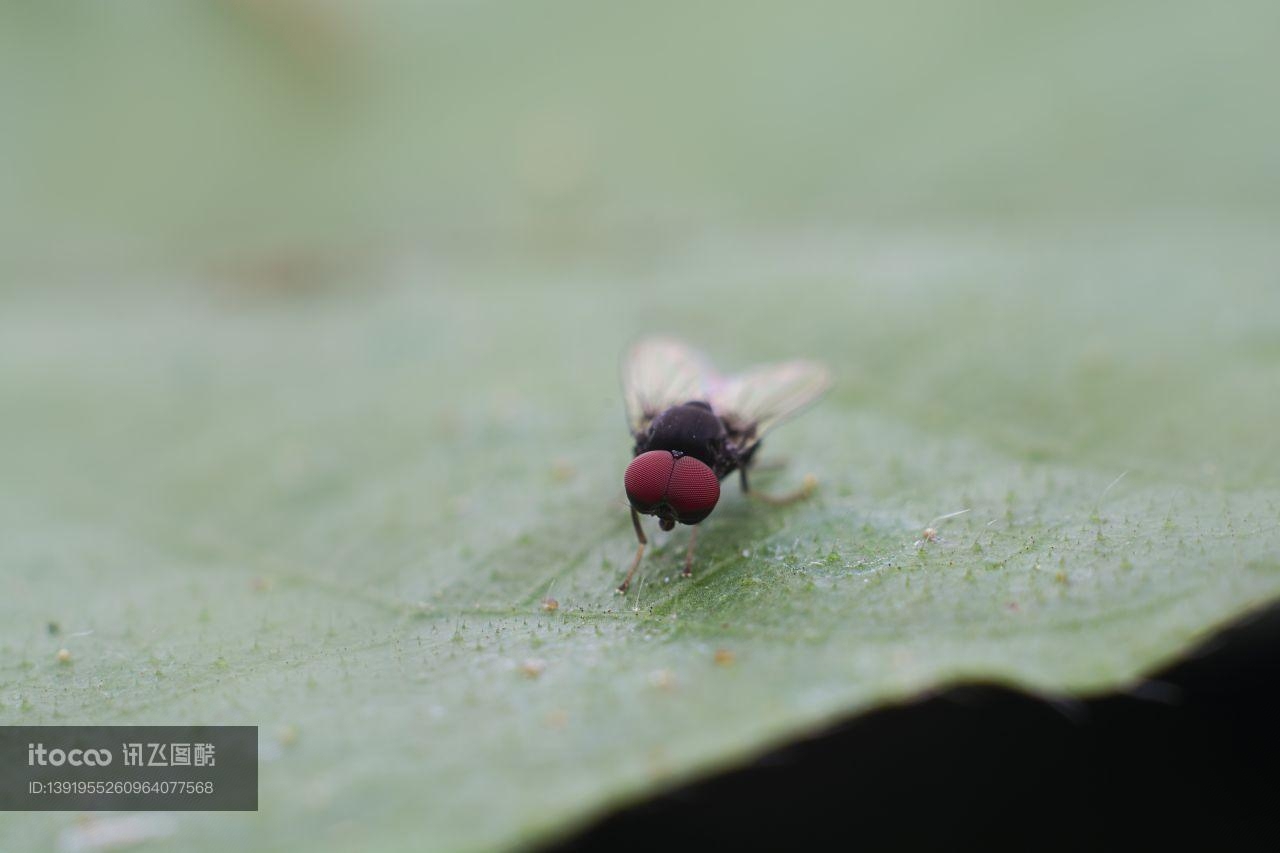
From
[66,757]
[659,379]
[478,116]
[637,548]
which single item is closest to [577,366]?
[659,379]

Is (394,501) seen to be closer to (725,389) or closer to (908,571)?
(725,389)

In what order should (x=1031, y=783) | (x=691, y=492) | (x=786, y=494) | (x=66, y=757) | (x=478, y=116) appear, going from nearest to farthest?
(x=66, y=757), (x=691, y=492), (x=1031, y=783), (x=786, y=494), (x=478, y=116)

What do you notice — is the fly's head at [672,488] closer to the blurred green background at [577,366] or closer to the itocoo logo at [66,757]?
the blurred green background at [577,366]

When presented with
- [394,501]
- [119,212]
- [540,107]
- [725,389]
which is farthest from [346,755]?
[119,212]

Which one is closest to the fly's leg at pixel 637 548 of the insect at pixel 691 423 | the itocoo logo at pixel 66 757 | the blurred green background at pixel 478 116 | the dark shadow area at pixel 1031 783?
the insect at pixel 691 423

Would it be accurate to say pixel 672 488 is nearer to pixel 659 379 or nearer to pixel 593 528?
pixel 593 528
